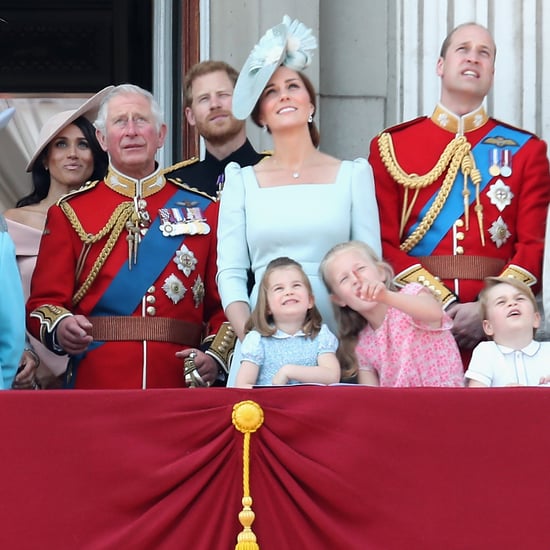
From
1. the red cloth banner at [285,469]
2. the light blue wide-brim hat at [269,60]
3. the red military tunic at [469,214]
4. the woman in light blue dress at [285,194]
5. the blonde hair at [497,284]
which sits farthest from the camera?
the red military tunic at [469,214]

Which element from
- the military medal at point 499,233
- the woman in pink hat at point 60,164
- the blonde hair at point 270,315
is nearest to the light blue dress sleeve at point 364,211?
the blonde hair at point 270,315

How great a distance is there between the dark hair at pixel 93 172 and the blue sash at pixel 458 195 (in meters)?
1.08

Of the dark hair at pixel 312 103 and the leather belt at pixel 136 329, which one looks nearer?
the dark hair at pixel 312 103

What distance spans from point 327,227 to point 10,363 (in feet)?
3.01

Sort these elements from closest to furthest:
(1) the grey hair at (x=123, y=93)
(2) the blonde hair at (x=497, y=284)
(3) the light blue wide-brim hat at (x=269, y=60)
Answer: (2) the blonde hair at (x=497, y=284), (3) the light blue wide-brim hat at (x=269, y=60), (1) the grey hair at (x=123, y=93)

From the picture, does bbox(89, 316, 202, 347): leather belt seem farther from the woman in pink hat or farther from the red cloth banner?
the red cloth banner

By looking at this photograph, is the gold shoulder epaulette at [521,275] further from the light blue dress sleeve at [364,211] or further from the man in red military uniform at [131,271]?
the man in red military uniform at [131,271]

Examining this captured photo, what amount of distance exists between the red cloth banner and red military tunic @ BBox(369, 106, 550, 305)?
870 millimetres

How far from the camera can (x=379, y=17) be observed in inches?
267

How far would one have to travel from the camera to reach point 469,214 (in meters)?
5.67

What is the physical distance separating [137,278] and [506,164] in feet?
3.68

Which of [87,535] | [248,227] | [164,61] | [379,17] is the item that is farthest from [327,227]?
[164,61]

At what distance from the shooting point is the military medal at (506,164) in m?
5.72

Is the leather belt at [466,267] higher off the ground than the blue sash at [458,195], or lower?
lower
